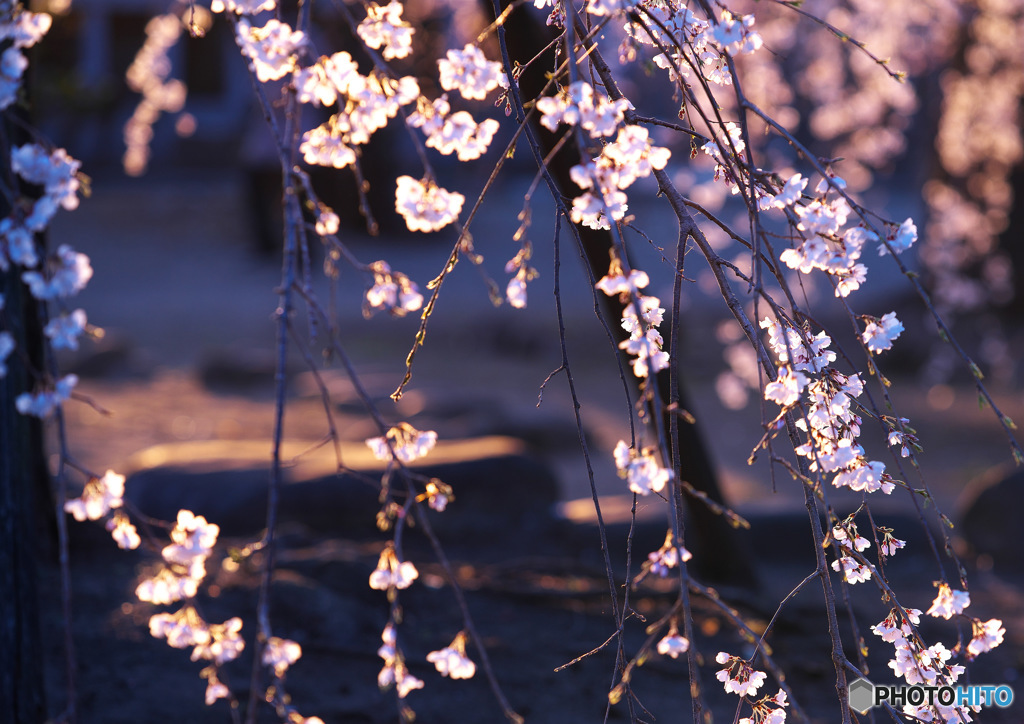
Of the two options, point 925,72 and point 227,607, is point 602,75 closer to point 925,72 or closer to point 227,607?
point 227,607

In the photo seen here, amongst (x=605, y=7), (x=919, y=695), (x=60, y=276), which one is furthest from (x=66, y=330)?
(x=919, y=695)

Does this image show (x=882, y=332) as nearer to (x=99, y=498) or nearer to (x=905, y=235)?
(x=905, y=235)

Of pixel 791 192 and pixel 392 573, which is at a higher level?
pixel 791 192

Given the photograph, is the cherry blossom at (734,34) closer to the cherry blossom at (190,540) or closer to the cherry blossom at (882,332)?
the cherry blossom at (882,332)

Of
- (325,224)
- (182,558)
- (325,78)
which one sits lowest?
(182,558)

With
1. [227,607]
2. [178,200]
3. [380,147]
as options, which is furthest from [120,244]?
[227,607]

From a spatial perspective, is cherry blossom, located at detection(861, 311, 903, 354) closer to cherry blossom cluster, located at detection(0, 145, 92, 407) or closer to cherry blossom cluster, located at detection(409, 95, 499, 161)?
Result: cherry blossom cluster, located at detection(409, 95, 499, 161)

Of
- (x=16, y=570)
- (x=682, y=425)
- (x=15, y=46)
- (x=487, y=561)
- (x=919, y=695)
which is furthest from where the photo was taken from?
(x=487, y=561)
